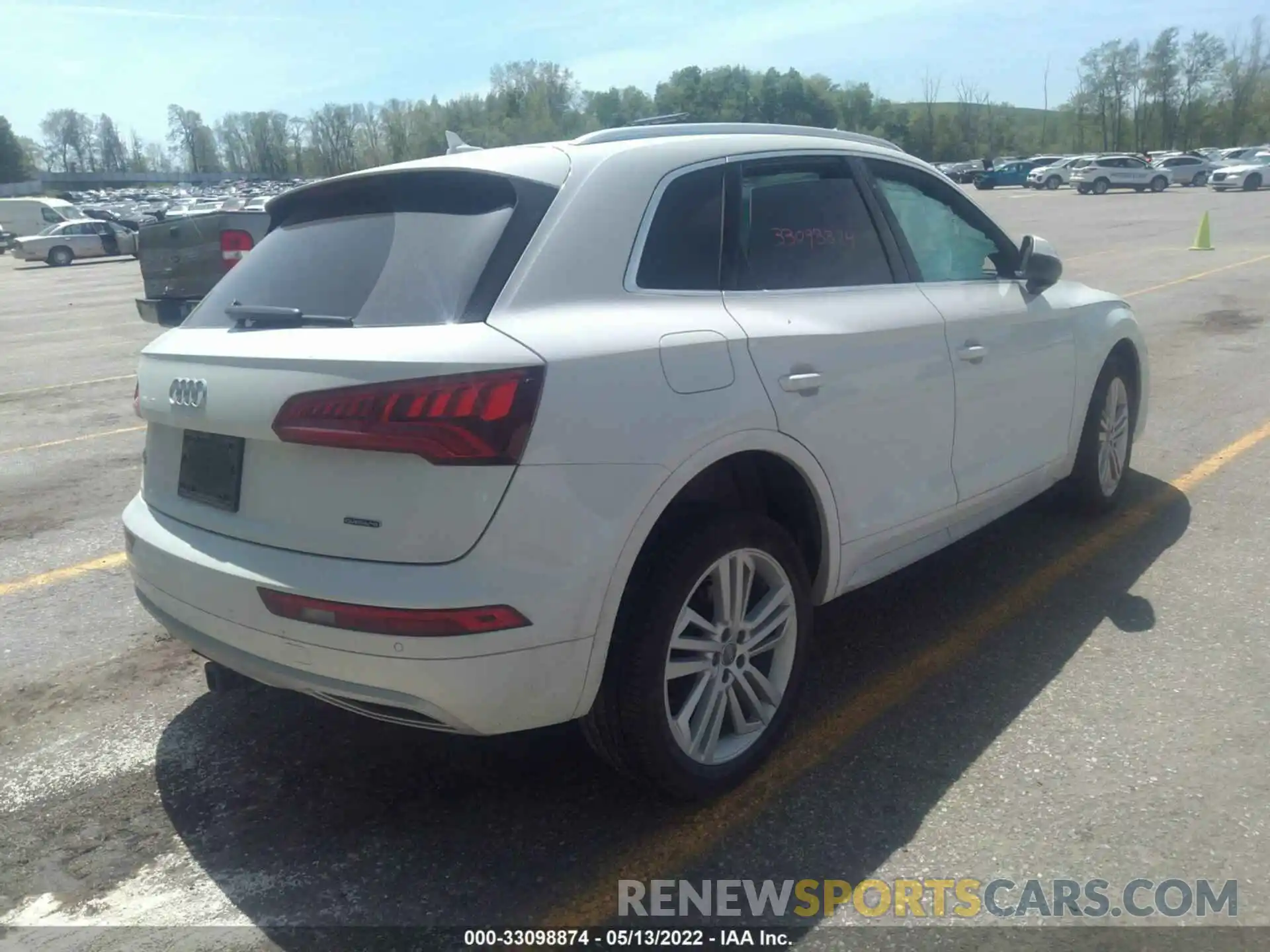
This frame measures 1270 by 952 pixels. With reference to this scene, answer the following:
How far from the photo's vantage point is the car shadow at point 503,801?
2.82 metres

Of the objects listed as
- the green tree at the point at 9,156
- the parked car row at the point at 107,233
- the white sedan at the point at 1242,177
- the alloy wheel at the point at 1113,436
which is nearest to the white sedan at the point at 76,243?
the parked car row at the point at 107,233

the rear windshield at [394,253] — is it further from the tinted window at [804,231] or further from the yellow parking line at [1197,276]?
the yellow parking line at [1197,276]

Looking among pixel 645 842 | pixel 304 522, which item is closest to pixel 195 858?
pixel 304 522

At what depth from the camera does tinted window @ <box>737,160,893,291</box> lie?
3.44 metres

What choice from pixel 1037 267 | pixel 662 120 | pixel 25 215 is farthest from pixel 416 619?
pixel 25 215

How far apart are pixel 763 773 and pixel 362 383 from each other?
169 centimetres

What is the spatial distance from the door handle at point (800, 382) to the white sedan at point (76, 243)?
37.4 meters

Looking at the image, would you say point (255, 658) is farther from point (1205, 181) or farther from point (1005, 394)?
point (1205, 181)

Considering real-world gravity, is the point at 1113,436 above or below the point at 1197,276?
above

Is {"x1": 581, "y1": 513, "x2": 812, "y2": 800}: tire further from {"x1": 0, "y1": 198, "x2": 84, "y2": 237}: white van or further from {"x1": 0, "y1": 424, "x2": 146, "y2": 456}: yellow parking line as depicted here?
{"x1": 0, "y1": 198, "x2": 84, "y2": 237}: white van

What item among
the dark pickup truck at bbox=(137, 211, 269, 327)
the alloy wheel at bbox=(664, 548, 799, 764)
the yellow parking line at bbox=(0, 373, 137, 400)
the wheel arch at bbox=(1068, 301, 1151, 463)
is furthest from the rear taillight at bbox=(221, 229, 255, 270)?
the alloy wheel at bbox=(664, 548, 799, 764)

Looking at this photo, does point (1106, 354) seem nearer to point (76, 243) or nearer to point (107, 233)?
point (76, 243)

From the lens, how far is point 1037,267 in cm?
455

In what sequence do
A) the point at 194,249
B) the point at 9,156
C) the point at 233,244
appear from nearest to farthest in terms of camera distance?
the point at 233,244
the point at 194,249
the point at 9,156
